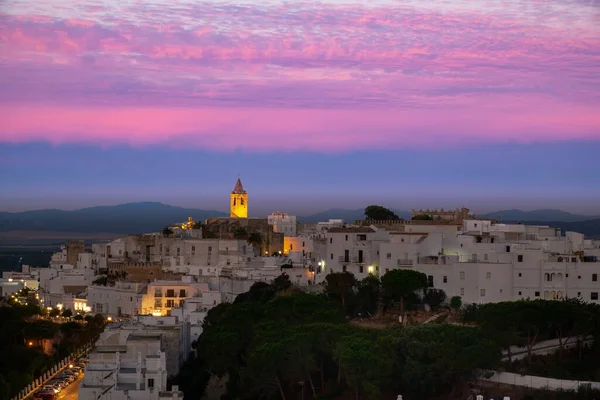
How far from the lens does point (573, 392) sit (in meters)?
32.4

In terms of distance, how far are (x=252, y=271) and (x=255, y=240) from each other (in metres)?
9.56

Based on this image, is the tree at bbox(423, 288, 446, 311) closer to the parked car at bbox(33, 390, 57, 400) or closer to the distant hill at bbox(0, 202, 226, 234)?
the parked car at bbox(33, 390, 57, 400)

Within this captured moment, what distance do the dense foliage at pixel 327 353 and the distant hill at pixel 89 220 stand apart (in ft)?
371

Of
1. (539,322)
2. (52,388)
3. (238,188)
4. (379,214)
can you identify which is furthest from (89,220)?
(539,322)

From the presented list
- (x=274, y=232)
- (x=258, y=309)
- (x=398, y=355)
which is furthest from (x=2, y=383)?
(x=274, y=232)

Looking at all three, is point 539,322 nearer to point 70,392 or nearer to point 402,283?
point 402,283

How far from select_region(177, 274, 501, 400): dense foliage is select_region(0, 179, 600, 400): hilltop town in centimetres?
178

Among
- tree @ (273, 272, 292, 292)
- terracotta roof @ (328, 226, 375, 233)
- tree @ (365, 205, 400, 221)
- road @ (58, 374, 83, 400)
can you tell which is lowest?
road @ (58, 374, 83, 400)

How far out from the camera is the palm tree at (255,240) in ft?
209

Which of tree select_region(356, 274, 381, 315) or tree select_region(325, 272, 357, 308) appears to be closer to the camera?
tree select_region(356, 274, 381, 315)

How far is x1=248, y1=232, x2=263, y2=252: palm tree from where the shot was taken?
6362 cm

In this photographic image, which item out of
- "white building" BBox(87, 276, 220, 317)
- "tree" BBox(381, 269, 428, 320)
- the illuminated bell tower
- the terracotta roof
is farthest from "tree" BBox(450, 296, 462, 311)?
the illuminated bell tower

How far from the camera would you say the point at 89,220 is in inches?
7362

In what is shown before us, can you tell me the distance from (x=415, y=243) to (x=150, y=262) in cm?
2054
